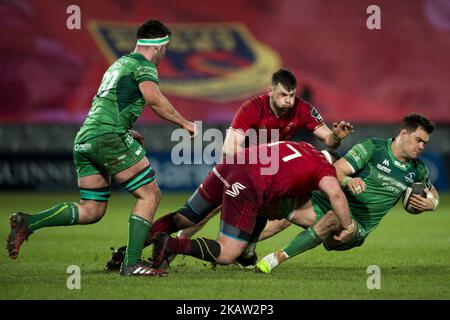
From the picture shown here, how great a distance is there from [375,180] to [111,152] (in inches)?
97.3

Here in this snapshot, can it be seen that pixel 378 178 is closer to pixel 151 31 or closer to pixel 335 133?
pixel 335 133

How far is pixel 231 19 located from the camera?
17812 mm

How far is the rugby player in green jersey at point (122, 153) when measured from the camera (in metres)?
7.08

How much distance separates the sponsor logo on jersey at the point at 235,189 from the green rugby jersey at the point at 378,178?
1.16 meters

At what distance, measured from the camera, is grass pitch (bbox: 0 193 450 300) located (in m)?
6.32

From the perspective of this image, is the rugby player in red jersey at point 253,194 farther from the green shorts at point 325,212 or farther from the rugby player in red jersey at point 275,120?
the rugby player in red jersey at point 275,120

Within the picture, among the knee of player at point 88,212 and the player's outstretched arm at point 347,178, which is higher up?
the player's outstretched arm at point 347,178

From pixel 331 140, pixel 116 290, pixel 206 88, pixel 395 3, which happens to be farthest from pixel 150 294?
pixel 395 3

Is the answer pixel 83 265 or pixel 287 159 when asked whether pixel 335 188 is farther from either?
pixel 83 265

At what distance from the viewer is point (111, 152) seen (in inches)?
279

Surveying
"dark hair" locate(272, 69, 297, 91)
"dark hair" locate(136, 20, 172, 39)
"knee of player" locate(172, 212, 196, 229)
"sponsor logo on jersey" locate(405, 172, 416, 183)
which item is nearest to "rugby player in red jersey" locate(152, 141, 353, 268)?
"knee of player" locate(172, 212, 196, 229)

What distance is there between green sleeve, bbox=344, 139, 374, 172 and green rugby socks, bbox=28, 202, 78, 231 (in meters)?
2.50

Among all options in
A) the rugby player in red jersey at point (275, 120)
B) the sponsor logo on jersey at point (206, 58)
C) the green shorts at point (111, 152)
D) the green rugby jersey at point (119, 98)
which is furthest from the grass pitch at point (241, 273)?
the sponsor logo on jersey at point (206, 58)

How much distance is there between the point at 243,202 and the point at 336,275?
1.05m
